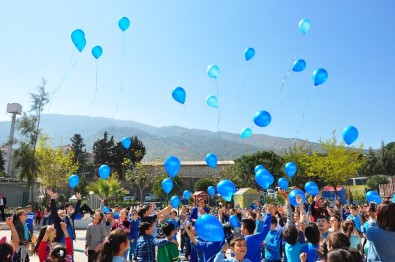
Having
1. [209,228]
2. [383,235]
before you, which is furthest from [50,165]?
[383,235]

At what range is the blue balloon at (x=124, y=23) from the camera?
1134cm

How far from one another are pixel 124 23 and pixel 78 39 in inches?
67.3

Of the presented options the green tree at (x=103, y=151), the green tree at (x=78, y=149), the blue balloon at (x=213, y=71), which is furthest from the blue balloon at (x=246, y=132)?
the green tree at (x=78, y=149)

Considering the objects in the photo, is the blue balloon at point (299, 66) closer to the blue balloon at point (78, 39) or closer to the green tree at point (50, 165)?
the blue balloon at point (78, 39)

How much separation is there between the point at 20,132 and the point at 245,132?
26.6 m

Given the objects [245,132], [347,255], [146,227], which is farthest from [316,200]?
[347,255]

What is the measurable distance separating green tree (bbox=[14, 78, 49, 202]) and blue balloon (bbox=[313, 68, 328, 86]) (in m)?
27.3

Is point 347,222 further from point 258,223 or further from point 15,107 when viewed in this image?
point 15,107

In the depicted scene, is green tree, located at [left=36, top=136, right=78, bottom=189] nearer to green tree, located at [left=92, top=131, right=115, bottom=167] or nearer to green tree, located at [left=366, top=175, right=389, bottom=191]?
green tree, located at [left=92, top=131, right=115, bottom=167]

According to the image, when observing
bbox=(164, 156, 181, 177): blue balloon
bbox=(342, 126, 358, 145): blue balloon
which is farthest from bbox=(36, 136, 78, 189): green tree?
bbox=(342, 126, 358, 145): blue balloon

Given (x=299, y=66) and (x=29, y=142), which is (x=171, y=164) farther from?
(x=29, y=142)

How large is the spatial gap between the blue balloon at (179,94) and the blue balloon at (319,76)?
4.20 meters

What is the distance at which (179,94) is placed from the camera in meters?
11.0

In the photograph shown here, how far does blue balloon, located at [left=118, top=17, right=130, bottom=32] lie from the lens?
11.3 meters
